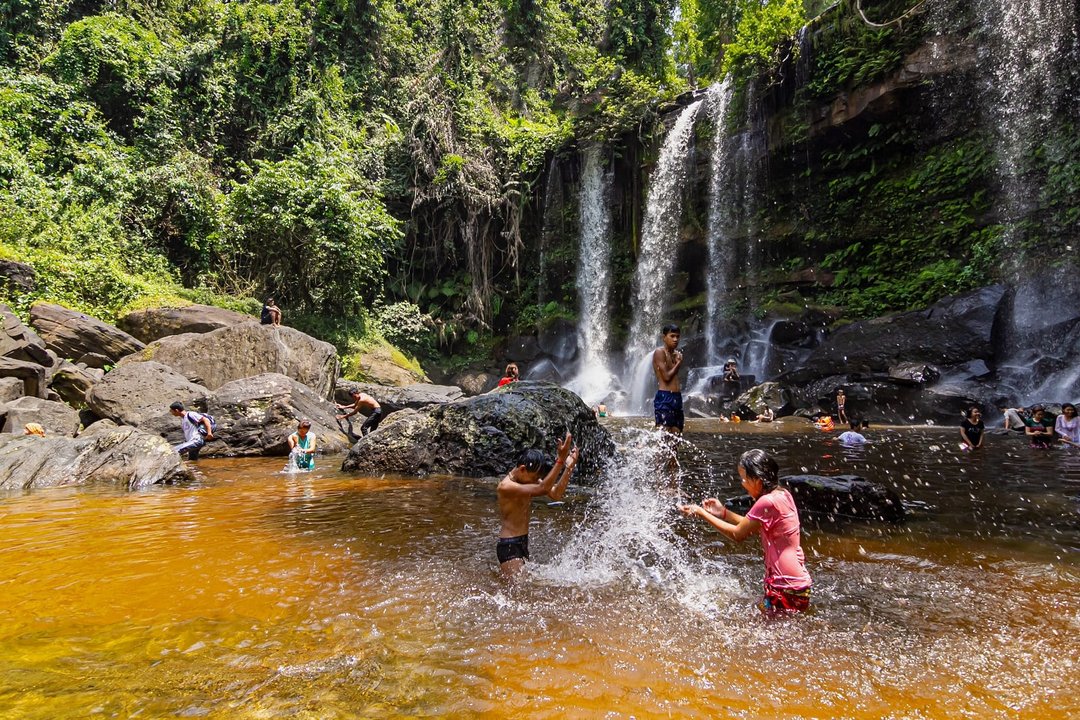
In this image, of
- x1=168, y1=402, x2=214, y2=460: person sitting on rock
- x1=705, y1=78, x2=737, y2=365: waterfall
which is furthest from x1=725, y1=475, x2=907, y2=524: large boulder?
x1=705, y1=78, x2=737, y2=365: waterfall

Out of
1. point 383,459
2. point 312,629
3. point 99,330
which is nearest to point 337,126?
point 99,330

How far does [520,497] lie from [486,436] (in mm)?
4033

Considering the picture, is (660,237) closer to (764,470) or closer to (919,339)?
(919,339)

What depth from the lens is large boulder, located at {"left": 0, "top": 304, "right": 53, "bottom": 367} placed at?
10539 mm

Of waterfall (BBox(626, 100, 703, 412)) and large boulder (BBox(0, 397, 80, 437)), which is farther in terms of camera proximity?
waterfall (BBox(626, 100, 703, 412))

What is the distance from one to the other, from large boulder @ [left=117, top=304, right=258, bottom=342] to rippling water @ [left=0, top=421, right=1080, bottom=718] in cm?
977

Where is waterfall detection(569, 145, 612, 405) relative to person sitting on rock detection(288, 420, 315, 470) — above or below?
above

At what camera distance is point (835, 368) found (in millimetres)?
15555

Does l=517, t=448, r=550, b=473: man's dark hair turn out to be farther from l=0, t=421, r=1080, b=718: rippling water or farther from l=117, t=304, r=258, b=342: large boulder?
l=117, t=304, r=258, b=342: large boulder

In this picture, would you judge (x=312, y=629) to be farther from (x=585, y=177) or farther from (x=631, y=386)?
(x=585, y=177)

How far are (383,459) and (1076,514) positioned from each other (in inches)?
319

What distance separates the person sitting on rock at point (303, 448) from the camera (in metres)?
8.97

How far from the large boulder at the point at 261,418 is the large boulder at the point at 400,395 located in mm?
2313

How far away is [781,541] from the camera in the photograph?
3189mm
